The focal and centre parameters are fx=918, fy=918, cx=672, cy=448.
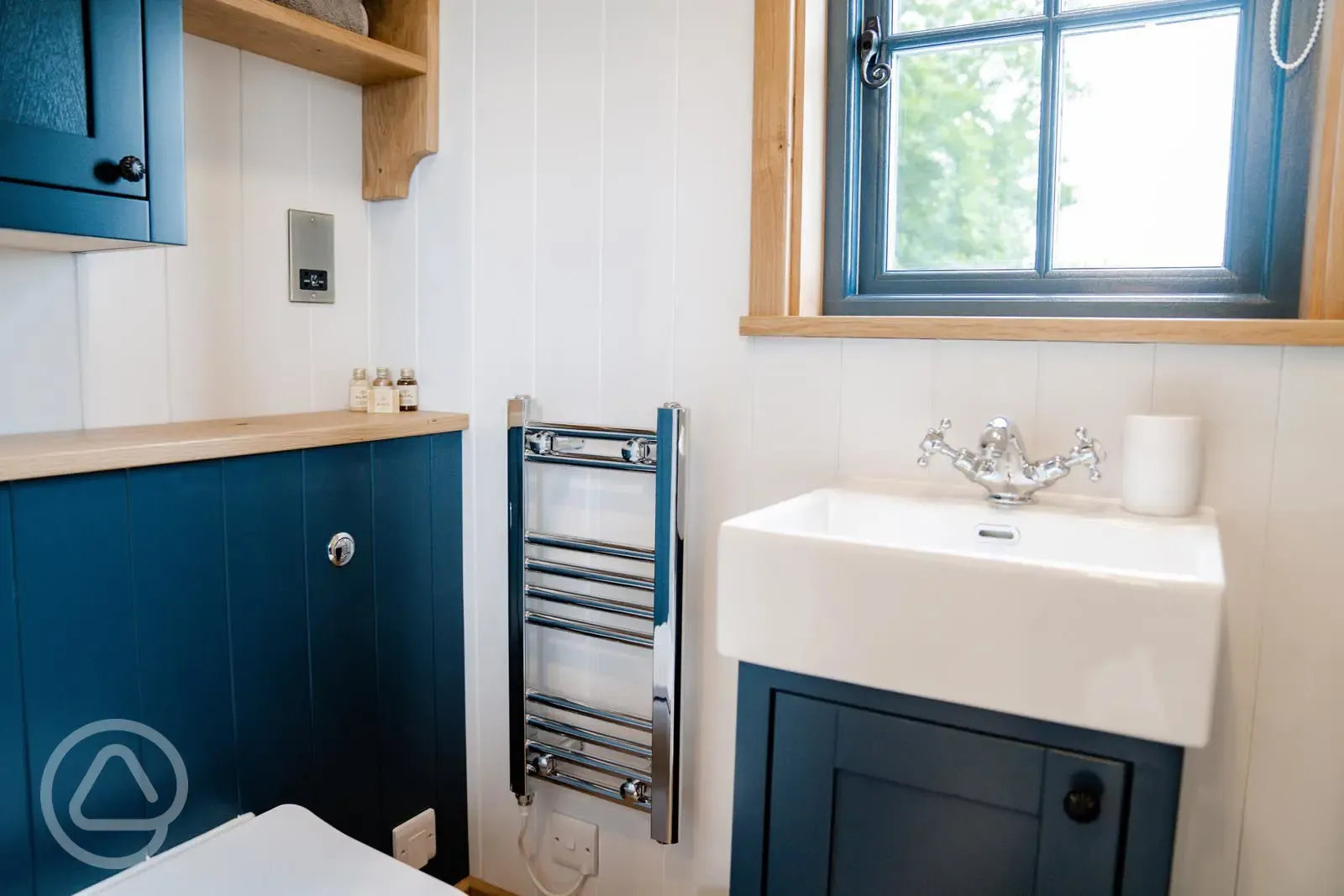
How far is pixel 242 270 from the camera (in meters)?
1.59

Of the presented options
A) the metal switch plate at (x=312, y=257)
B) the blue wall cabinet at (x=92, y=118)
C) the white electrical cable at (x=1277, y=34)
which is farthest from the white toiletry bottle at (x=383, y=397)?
the white electrical cable at (x=1277, y=34)

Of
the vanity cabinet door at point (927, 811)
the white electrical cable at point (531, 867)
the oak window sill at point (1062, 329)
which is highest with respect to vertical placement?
the oak window sill at point (1062, 329)

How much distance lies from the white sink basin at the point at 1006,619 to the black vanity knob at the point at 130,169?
33.6 inches

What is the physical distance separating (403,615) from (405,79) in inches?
38.6

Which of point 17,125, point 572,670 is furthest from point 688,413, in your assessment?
point 17,125

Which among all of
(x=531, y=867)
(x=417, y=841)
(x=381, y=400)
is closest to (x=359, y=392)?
(x=381, y=400)

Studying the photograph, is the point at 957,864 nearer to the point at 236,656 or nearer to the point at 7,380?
the point at 236,656

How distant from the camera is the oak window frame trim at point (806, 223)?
1.14 m

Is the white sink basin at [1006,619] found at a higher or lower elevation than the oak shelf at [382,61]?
lower

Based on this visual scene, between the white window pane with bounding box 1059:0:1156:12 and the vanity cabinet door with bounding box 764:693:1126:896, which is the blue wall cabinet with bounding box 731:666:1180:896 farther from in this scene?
the white window pane with bounding box 1059:0:1156:12

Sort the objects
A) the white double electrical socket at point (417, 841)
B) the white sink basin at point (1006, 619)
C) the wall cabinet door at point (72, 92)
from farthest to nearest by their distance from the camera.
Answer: the white double electrical socket at point (417, 841)
the wall cabinet door at point (72, 92)
the white sink basin at point (1006, 619)

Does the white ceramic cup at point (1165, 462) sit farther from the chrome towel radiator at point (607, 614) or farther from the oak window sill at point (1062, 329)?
the chrome towel radiator at point (607, 614)

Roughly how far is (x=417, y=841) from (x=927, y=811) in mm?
1071

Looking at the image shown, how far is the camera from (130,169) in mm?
1133
